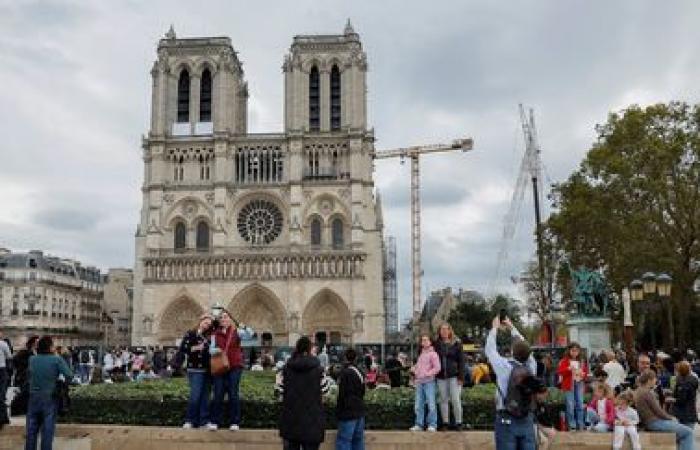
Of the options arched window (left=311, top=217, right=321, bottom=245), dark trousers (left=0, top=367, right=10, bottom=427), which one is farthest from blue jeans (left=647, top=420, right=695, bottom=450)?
arched window (left=311, top=217, right=321, bottom=245)

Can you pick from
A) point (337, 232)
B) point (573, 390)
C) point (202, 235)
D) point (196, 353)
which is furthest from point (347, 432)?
point (202, 235)

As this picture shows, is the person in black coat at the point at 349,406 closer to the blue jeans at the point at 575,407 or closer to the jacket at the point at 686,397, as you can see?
the blue jeans at the point at 575,407

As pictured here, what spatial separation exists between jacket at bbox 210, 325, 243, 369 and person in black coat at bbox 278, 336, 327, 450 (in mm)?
1785

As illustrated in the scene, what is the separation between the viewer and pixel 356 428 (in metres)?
9.14

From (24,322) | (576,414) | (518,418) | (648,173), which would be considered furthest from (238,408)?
(24,322)

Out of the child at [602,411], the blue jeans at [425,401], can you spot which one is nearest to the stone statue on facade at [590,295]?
the child at [602,411]

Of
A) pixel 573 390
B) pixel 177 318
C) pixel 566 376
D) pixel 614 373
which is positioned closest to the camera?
pixel 573 390

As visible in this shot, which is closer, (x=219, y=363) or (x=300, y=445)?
(x=300, y=445)

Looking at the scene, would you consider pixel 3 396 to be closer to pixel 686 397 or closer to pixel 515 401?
pixel 515 401

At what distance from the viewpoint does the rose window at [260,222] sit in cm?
5944

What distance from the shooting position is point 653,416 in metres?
10.2

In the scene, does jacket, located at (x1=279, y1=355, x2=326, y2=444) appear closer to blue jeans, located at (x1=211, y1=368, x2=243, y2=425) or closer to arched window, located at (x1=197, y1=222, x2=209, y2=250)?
blue jeans, located at (x1=211, y1=368, x2=243, y2=425)

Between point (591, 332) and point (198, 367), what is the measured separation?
17.8 m

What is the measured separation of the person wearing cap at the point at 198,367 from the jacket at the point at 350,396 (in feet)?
6.83
